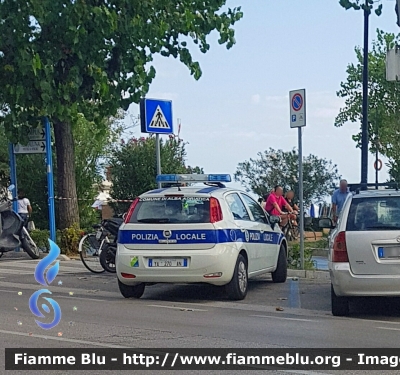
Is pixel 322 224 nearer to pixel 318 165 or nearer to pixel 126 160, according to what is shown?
pixel 126 160

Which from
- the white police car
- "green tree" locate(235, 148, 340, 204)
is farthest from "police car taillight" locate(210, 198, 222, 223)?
"green tree" locate(235, 148, 340, 204)

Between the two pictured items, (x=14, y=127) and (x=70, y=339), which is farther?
(x=14, y=127)

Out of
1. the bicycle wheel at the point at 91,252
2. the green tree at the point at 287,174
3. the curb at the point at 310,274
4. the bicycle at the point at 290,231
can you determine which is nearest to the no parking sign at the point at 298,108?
the curb at the point at 310,274

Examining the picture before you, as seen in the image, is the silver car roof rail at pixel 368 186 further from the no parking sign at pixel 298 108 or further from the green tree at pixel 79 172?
the green tree at pixel 79 172

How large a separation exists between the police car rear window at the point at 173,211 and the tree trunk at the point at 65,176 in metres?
7.27

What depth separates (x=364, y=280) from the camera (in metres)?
10.5

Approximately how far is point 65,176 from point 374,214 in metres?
10.5

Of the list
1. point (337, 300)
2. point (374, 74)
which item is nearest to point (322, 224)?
point (337, 300)

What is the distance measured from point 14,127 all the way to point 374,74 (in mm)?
37291

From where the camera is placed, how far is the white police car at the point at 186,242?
12266mm

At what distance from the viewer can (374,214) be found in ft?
35.7

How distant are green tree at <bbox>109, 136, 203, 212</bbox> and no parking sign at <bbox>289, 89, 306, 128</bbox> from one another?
43.5 feet

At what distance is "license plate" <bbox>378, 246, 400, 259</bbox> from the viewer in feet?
34.5

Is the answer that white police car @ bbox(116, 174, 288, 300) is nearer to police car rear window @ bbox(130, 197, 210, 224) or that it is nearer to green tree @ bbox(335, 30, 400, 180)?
police car rear window @ bbox(130, 197, 210, 224)
